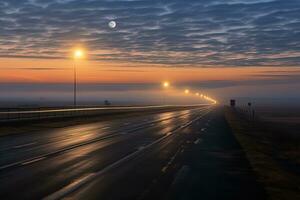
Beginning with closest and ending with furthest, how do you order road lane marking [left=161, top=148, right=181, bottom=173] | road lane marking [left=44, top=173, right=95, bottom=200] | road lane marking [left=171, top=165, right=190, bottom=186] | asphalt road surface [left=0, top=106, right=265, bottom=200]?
road lane marking [left=44, top=173, right=95, bottom=200]
asphalt road surface [left=0, top=106, right=265, bottom=200]
road lane marking [left=171, top=165, right=190, bottom=186]
road lane marking [left=161, top=148, right=181, bottom=173]

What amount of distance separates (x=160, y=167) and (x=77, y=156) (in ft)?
13.0

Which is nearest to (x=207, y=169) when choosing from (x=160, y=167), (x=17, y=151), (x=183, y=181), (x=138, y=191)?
(x=160, y=167)

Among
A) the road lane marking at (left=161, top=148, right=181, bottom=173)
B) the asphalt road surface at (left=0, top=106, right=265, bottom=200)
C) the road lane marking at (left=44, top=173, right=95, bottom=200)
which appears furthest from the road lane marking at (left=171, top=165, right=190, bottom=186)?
the road lane marking at (left=44, top=173, right=95, bottom=200)

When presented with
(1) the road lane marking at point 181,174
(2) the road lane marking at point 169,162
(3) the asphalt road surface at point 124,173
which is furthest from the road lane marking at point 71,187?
(2) the road lane marking at point 169,162

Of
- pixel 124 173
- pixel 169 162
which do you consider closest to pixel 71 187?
pixel 124 173

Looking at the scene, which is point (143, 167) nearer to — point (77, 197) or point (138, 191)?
point (138, 191)

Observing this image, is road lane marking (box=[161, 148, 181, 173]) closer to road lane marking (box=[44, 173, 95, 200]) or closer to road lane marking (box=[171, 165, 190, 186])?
road lane marking (box=[171, 165, 190, 186])

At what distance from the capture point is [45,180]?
12617 mm

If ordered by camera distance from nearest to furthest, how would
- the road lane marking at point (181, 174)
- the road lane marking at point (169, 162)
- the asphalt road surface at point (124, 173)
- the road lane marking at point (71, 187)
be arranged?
the road lane marking at point (71, 187) → the asphalt road surface at point (124, 173) → the road lane marking at point (181, 174) → the road lane marking at point (169, 162)

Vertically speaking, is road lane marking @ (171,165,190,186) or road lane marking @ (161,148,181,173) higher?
road lane marking @ (161,148,181,173)

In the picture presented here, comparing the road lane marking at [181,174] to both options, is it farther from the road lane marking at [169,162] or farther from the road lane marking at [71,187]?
the road lane marking at [71,187]

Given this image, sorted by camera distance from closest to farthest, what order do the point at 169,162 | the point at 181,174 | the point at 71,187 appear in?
the point at 71,187, the point at 181,174, the point at 169,162

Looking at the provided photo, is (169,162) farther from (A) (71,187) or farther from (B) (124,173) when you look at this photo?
(A) (71,187)

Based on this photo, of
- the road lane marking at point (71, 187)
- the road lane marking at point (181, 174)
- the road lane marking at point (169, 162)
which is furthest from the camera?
the road lane marking at point (169, 162)
